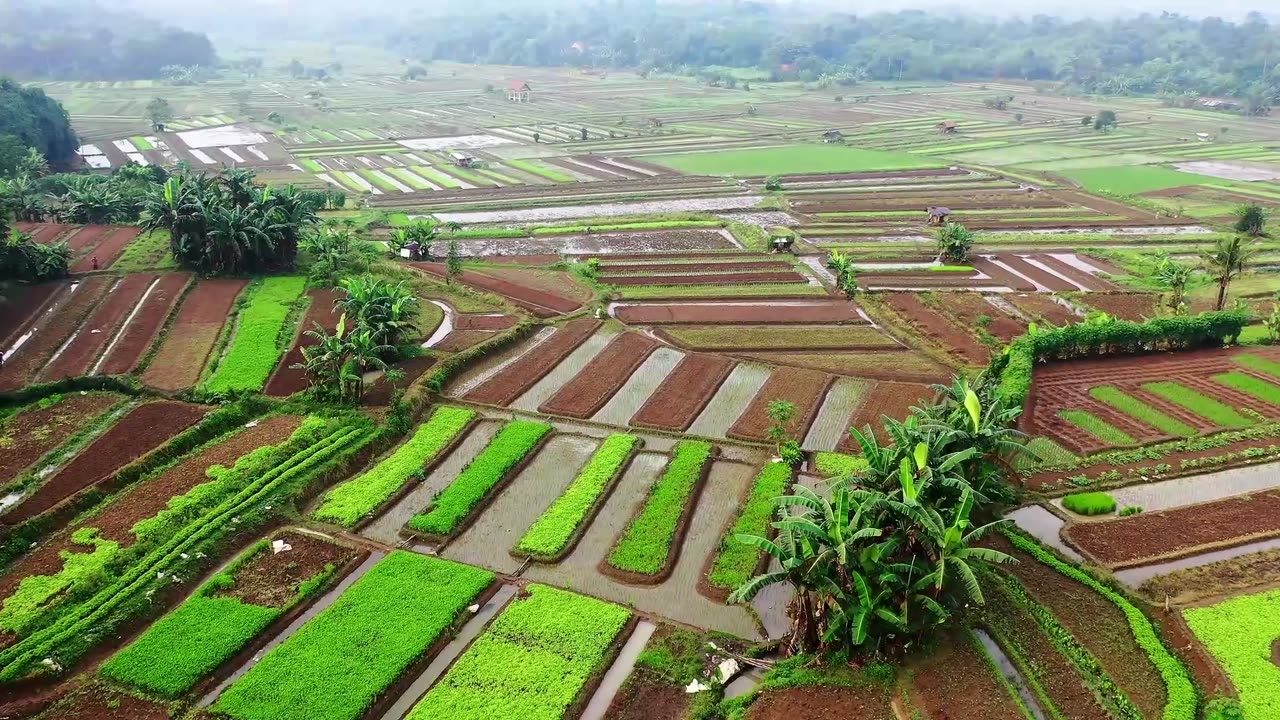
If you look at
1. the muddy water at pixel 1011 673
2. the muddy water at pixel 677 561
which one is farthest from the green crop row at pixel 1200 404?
the muddy water at pixel 677 561

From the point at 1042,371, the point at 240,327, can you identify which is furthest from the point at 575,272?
the point at 1042,371

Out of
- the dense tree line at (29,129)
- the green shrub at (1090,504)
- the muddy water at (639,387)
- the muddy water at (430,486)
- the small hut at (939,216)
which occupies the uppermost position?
the dense tree line at (29,129)

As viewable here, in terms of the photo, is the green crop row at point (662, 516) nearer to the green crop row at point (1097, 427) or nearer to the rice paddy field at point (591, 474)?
the rice paddy field at point (591, 474)

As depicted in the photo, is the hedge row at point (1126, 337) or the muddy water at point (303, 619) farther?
the hedge row at point (1126, 337)

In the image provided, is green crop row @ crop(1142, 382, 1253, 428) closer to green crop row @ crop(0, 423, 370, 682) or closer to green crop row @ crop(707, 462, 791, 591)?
green crop row @ crop(707, 462, 791, 591)

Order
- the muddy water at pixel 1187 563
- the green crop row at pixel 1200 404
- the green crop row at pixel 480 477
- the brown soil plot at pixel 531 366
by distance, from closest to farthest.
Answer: the muddy water at pixel 1187 563
the green crop row at pixel 480 477
the green crop row at pixel 1200 404
the brown soil plot at pixel 531 366

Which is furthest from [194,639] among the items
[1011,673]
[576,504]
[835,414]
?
[835,414]

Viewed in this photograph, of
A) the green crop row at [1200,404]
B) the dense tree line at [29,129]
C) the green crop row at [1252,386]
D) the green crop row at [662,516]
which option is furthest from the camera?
the dense tree line at [29,129]
